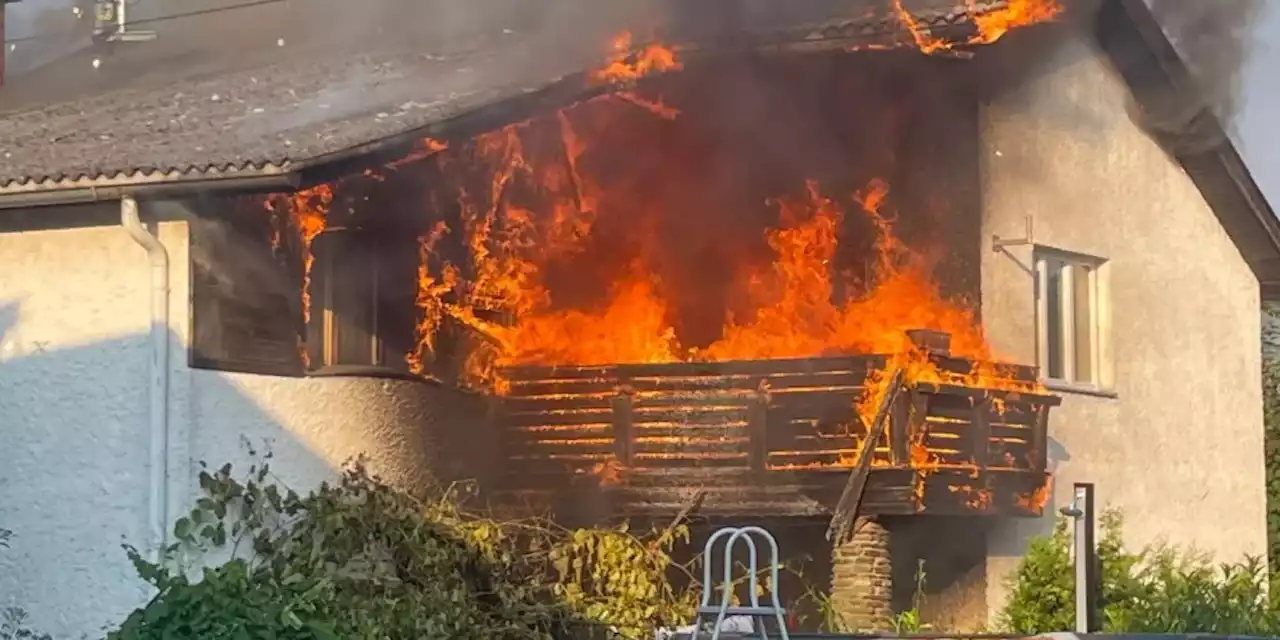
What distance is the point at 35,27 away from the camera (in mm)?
21047

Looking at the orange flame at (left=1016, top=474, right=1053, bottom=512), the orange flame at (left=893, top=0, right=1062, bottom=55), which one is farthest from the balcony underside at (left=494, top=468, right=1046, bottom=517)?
the orange flame at (left=893, top=0, right=1062, bottom=55)

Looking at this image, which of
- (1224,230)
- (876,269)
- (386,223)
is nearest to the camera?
(386,223)

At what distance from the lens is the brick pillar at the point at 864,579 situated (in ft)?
40.0

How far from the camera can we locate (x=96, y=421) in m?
10.6

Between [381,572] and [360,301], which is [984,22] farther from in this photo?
[381,572]

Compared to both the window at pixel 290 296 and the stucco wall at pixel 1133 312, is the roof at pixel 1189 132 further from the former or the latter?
the window at pixel 290 296

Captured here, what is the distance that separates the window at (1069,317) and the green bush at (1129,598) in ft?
4.95

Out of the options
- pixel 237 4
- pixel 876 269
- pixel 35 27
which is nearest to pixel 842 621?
pixel 876 269

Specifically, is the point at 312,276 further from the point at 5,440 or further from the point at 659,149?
the point at 659,149

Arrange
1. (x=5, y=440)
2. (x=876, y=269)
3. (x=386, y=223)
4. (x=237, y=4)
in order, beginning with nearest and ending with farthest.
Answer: (x=5, y=440)
(x=386, y=223)
(x=876, y=269)
(x=237, y=4)

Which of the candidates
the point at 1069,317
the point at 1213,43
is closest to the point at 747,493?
the point at 1069,317

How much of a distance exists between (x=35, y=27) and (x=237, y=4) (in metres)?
2.35

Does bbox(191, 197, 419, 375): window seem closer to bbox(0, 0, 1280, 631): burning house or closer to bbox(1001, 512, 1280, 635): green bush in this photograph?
bbox(0, 0, 1280, 631): burning house

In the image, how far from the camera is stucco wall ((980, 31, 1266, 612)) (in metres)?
14.5
